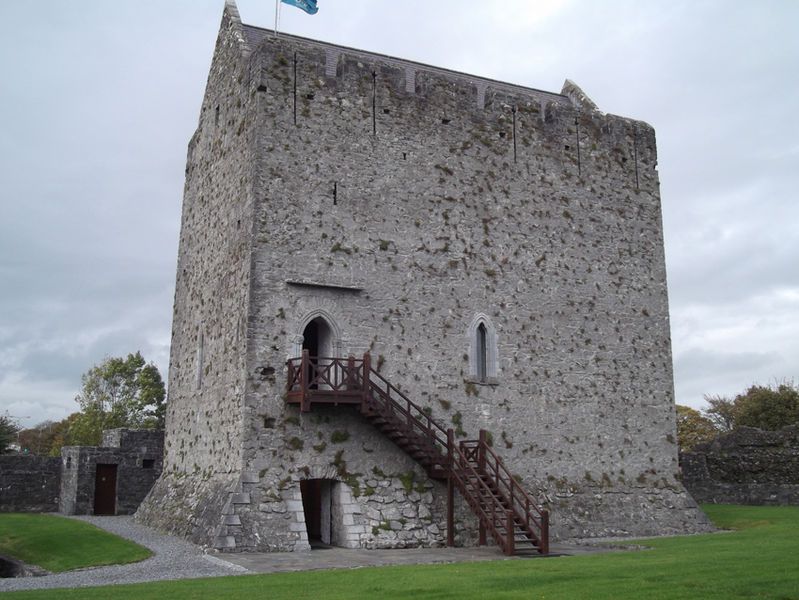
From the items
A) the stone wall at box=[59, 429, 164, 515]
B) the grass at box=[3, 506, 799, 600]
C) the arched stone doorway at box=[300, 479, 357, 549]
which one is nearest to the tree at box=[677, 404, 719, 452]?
the stone wall at box=[59, 429, 164, 515]

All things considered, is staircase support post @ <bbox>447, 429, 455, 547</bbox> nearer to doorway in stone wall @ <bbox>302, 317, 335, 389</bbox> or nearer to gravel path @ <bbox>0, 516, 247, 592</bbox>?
doorway in stone wall @ <bbox>302, 317, 335, 389</bbox>

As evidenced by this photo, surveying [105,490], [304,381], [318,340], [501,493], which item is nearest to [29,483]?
[105,490]

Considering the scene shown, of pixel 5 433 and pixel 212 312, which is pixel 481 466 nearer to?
pixel 212 312

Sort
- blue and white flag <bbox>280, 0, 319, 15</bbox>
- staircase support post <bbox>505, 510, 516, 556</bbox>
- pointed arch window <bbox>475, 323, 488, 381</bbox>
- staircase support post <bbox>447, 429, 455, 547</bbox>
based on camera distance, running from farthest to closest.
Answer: blue and white flag <bbox>280, 0, 319, 15</bbox> → pointed arch window <bbox>475, 323, 488, 381</bbox> → staircase support post <bbox>447, 429, 455, 547</bbox> → staircase support post <bbox>505, 510, 516, 556</bbox>

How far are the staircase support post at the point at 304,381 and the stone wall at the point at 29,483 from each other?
14.9 metres

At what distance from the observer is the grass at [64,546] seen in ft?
53.9

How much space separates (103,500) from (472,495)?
14685 mm

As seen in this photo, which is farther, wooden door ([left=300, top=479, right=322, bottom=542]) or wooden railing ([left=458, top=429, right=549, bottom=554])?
wooden door ([left=300, top=479, right=322, bottom=542])

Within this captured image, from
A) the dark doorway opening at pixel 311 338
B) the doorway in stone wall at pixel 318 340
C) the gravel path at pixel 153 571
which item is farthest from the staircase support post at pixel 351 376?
the gravel path at pixel 153 571

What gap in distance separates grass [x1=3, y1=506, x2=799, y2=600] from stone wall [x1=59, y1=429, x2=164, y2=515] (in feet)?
52.3

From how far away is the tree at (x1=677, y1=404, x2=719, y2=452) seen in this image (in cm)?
5808

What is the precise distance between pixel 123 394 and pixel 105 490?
92.1 feet

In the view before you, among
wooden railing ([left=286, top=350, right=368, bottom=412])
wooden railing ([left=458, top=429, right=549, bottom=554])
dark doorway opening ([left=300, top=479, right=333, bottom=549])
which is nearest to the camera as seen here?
wooden railing ([left=458, top=429, right=549, bottom=554])

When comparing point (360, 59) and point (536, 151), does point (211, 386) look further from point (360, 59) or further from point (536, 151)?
point (536, 151)
